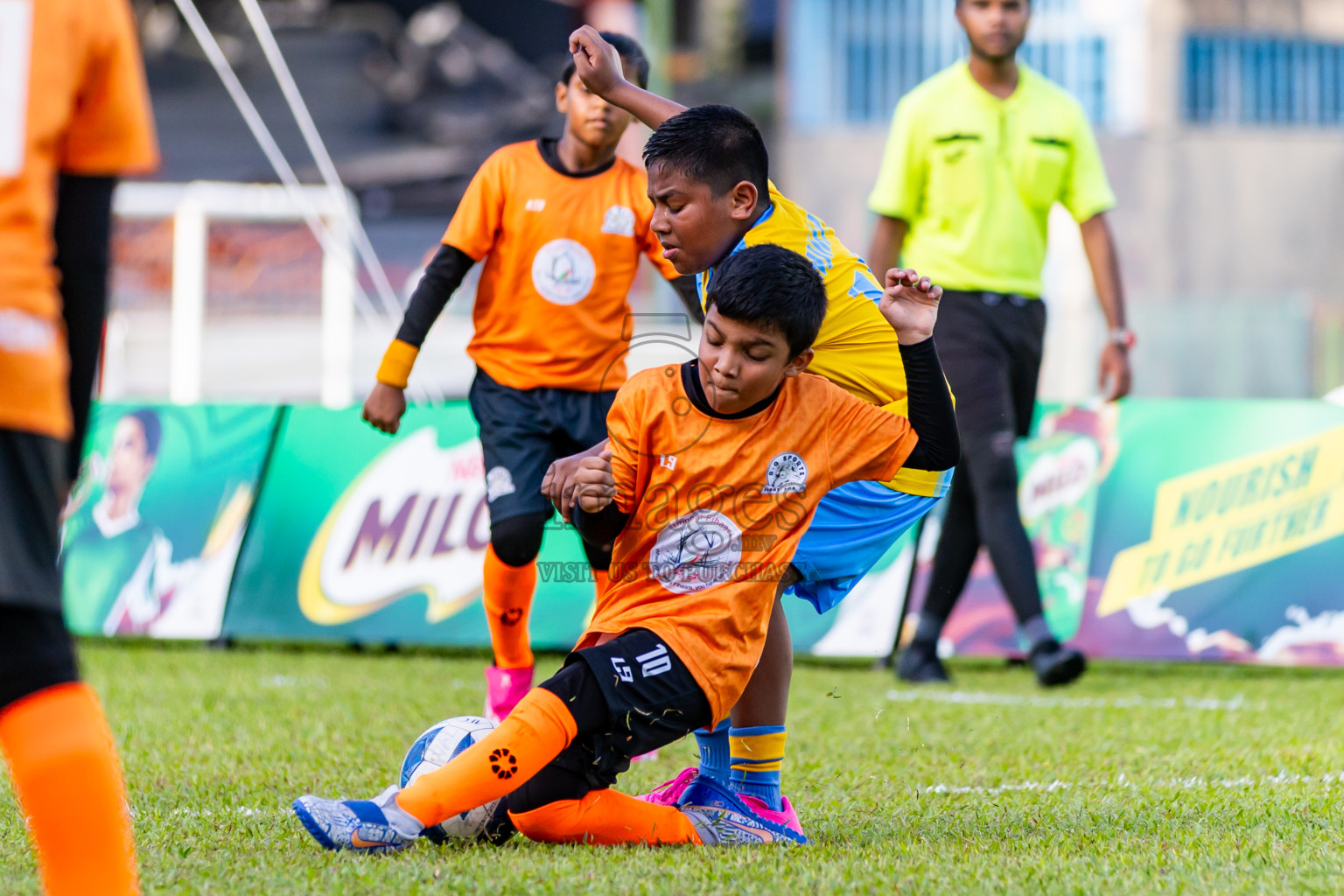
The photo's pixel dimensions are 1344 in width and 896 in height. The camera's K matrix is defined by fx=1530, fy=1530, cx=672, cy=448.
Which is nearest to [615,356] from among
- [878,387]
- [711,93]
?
[878,387]

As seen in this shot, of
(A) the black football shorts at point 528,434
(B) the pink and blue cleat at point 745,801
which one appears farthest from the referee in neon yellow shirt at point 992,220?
(B) the pink and blue cleat at point 745,801

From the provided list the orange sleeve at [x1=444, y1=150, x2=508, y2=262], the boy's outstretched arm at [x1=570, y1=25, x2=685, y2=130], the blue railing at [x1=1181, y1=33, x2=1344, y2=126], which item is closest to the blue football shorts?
the boy's outstretched arm at [x1=570, y1=25, x2=685, y2=130]

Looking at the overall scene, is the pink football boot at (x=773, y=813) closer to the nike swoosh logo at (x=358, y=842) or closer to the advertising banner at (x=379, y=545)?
the nike swoosh logo at (x=358, y=842)

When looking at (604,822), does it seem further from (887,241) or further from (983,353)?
(887,241)

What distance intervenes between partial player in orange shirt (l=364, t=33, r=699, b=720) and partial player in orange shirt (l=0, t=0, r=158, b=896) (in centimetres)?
228

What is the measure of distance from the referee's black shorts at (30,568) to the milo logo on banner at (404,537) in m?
4.77

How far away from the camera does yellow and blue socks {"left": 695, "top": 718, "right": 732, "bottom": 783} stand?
3.39m

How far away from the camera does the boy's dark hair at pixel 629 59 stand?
4504 mm

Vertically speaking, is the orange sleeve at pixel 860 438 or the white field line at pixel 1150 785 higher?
the orange sleeve at pixel 860 438

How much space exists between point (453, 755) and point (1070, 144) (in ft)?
12.5

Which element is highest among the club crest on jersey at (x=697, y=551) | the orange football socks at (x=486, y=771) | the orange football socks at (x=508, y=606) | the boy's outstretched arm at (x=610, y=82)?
the boy's outstretched arm at (x=610, y=82)

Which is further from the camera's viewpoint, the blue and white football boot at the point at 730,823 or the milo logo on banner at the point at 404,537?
the milo logo on banner at the point at 404,537

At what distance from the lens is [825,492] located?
3195 millimetres

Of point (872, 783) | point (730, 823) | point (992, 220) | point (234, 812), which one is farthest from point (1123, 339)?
point (234, 812)
